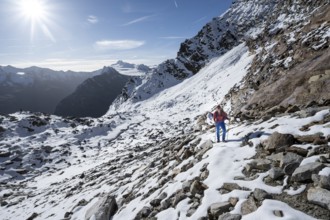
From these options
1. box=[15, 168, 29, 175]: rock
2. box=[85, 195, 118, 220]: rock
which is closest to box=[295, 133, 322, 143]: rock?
box=[85, 195, 118, 220]: rock

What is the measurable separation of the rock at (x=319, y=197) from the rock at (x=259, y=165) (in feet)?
6.68

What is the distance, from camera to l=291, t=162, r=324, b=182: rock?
754 centimetres

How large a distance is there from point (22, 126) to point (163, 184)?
2572 inches

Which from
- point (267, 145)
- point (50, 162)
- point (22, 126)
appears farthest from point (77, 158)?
point (267, 145)

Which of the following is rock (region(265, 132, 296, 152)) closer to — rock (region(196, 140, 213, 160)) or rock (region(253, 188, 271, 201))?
rock (region(253, 188, 271, 201))

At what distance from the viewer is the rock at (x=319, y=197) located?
6486 millimetres

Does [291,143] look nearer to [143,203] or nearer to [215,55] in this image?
[143,203]

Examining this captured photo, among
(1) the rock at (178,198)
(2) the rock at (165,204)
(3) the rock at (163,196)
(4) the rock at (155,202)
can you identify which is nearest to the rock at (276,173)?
(1) the rock at (178,198)

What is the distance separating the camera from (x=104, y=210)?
41.3ft

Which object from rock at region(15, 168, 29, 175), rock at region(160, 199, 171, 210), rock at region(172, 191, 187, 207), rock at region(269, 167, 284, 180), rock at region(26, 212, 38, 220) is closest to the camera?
rock at region(269, 167, 284, 180)

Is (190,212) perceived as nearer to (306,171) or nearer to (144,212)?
(144,212)

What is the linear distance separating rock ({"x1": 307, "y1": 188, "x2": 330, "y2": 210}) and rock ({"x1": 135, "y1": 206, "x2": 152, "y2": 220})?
585 cm

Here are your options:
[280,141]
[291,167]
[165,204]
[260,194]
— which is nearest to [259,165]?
[291,167]

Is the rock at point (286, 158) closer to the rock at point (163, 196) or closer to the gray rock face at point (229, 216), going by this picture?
the gray rock face at point (229, 216)
